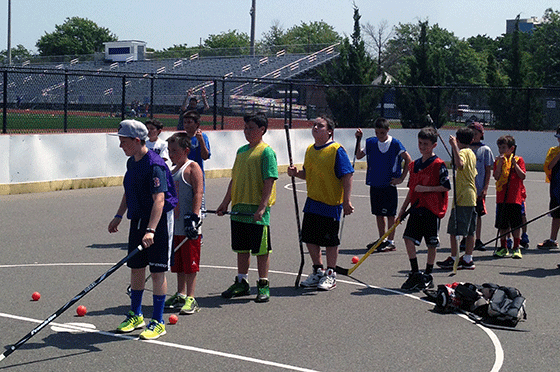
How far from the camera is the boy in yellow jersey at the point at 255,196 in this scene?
316 inches

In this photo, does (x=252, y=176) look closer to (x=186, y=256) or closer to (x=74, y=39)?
(x=186, y=256)

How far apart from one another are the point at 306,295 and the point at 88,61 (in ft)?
229

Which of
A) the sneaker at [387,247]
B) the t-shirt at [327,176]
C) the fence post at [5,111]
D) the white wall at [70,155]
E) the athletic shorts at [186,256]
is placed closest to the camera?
the athletic shorts at [186,256]

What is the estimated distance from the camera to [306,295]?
8.48 meters

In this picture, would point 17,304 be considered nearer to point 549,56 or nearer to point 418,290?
point 418,290

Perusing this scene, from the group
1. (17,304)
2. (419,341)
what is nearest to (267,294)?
(419,341)

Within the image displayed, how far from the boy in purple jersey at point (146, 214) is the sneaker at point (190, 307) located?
70cm

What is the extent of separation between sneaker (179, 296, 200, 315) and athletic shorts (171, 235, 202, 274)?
0.89 feet

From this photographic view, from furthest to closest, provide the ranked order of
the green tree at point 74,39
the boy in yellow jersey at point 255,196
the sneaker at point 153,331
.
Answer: the green tree at point 74,39
the boy in yellow jersey at point 255,196
the sneaker at point 153,331

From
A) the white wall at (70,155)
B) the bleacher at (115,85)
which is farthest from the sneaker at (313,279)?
the bleacher at (115,85)

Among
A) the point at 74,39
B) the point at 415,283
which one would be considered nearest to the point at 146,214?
the point at 415,283

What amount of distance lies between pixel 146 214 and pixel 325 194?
2757mm

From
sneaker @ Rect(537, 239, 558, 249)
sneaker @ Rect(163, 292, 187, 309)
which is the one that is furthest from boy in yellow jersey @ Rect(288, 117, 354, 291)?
sneaker @ Rect(537, 239, 558, 249)

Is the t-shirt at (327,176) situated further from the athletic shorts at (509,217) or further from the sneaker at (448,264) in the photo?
the athletic shorts at (509,217)
